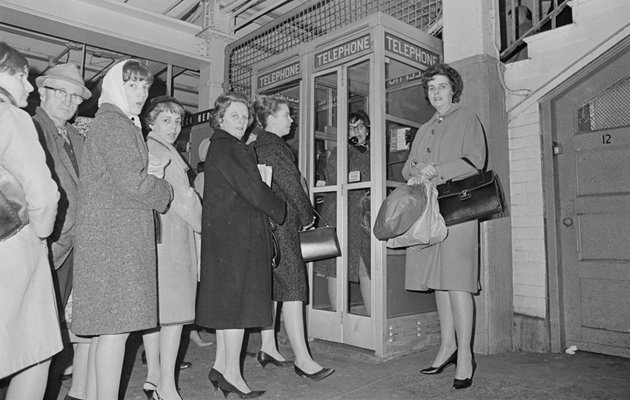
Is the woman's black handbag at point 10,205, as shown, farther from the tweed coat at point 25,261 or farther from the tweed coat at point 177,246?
the tweed coat at point 177,246

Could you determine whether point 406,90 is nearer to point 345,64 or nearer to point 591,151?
point 345,64

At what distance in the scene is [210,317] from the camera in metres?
2.36

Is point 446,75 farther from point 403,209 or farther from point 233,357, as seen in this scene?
point 233,357

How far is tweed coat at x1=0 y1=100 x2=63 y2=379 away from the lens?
1582mm

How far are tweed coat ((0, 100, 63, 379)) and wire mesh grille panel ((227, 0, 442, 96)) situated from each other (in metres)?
2.72

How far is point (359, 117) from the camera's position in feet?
11.9

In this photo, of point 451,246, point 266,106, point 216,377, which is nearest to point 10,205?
point 216,377

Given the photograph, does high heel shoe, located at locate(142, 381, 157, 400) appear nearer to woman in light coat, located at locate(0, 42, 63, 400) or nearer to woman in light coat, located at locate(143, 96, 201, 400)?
woman in light coat, located at locate(143, 96, 201, 400)

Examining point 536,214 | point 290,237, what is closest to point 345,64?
point 290,237

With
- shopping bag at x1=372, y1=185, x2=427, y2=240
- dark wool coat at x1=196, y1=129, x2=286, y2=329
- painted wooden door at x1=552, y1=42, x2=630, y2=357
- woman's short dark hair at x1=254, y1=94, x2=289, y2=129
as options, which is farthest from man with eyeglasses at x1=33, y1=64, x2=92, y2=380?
painted wooden door at x1=552, y1=42, x2=630, y2=357

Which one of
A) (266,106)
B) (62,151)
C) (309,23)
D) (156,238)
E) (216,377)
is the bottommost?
(216,377)

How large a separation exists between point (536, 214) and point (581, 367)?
3.52 ft

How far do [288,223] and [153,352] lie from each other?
1.05 m

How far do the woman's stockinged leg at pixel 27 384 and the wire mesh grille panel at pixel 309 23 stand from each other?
3.14 meters
